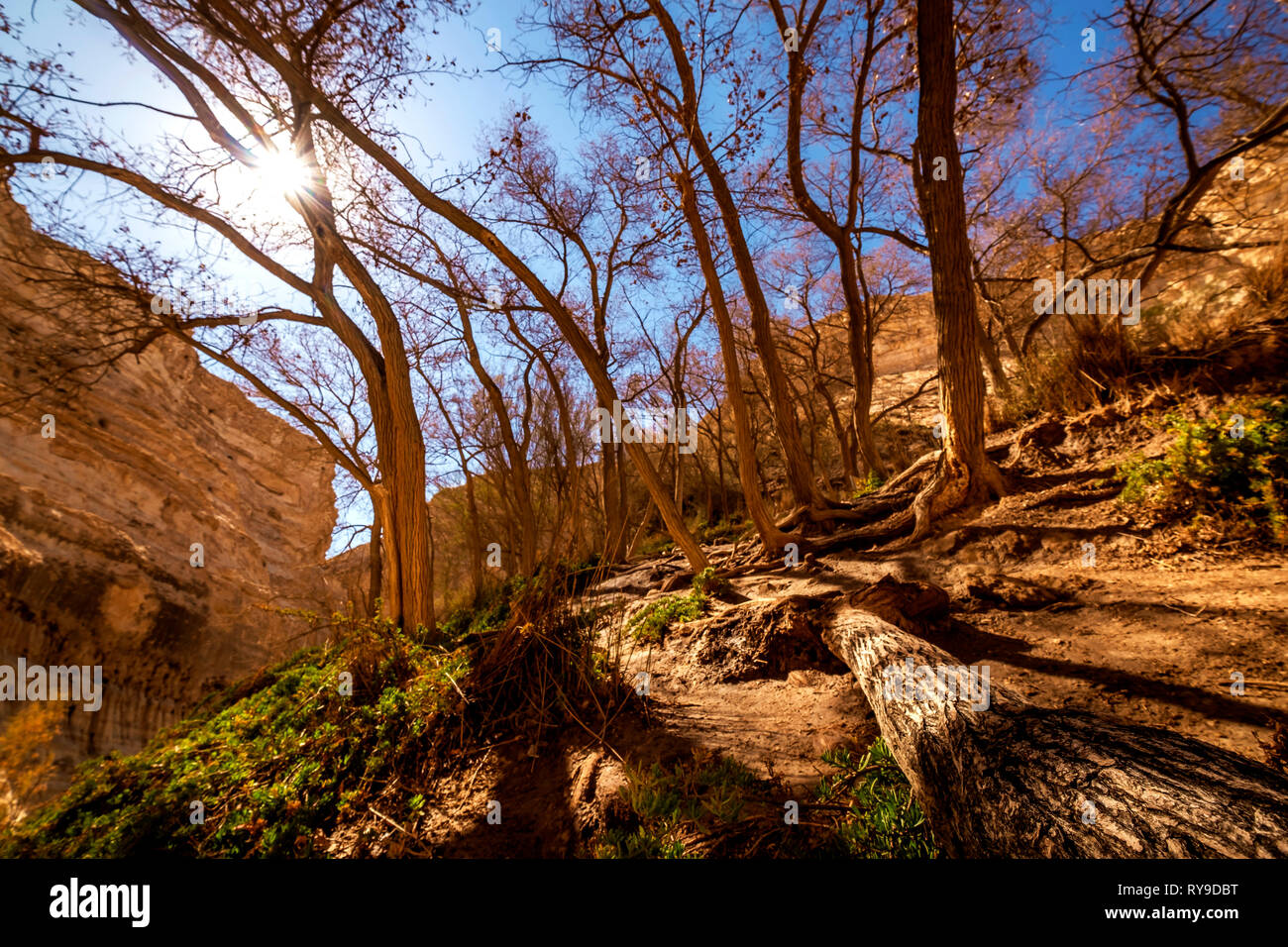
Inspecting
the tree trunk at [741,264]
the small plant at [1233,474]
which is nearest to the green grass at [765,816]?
the small plant at [1233,474]

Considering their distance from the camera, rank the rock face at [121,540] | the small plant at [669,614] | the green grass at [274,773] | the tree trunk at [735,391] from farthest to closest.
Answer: the rock face at [121,540] < the tree trunk at [735,391] < the small plant at [669,614] < the green grass at [274,773]

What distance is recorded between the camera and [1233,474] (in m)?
3.47

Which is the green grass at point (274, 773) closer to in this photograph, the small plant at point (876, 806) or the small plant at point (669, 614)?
the small plant at point (669, 614)

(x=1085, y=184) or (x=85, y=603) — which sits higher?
(x=1085, y=184)

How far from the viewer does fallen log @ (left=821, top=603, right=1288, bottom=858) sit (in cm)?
106

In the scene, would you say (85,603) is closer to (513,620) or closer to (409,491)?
(409,491)
